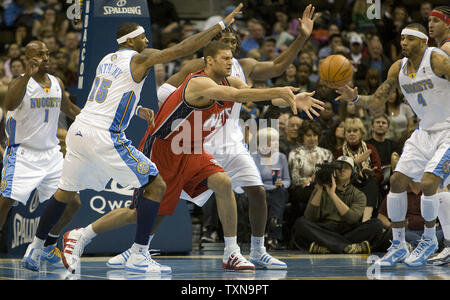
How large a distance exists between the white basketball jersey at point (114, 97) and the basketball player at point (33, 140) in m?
1.02

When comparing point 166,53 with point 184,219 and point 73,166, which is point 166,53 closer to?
point 73,166

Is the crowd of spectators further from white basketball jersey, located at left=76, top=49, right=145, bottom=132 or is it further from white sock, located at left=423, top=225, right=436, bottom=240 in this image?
white basketball jersey, located at left=76, top=49, right=145, bottom=132

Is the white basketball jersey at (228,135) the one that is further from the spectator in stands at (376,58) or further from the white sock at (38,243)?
the spectator in stands at (376,58)

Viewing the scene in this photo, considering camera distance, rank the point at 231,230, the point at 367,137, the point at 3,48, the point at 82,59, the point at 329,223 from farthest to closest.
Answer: the point at 3,48 → the point at 367,137 → the point at 329,223 → the point at 82,59 → the point at 231,230

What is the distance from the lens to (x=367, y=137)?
1181cm

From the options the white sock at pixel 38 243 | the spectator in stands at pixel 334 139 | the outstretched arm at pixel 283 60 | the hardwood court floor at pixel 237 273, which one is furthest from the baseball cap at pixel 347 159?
the white sock at pixel 38 243

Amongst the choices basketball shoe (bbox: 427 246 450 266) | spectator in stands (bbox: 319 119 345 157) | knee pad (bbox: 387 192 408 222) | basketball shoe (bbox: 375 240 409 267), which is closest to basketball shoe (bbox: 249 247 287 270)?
basketball shoe (bbox: 375 240 409 267)

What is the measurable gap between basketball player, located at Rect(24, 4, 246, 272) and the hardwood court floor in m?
0.27

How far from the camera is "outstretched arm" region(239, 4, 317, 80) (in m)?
8.07

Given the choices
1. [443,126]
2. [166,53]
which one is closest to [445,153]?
[443,126]

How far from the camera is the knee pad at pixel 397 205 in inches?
307

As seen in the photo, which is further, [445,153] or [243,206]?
[243,206]

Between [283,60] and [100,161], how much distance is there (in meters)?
2.37

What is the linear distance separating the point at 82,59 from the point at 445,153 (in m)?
4.50
